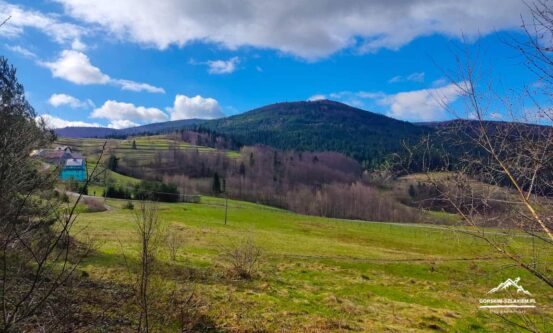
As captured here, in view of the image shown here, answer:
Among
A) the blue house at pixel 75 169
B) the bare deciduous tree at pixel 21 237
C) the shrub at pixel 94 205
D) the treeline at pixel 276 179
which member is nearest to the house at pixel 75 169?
the blue house at pixel 75 169

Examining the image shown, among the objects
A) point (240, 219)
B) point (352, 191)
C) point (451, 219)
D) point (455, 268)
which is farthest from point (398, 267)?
point (352, 191)

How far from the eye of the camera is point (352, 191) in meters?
104

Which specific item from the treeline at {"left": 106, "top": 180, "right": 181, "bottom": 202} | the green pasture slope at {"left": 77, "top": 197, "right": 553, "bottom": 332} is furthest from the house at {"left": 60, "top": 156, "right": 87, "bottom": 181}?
the treeline at {"left": 106, "top": 180, "right": 181, "bottom": 202}

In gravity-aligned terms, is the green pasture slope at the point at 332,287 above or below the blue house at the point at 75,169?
below

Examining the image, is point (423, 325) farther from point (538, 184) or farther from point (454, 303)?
point (538, 184)

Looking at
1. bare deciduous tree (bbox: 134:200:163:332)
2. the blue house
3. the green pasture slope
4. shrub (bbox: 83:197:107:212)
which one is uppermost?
the blue house

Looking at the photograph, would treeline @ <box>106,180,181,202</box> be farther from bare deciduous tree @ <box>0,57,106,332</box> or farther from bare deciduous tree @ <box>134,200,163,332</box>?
bare deciduous tree @ <box>134,200,163,332</box>

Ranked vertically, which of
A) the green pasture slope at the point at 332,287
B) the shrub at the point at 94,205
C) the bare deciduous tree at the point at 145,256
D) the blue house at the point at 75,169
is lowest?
the shrub at the point at 94,205

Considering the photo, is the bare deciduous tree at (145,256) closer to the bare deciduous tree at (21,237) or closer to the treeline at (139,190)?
the bare deciduous tree at (21,237)

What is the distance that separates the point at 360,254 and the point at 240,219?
29.4m

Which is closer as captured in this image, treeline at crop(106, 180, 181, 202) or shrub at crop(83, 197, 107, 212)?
shrub at crop(83, 197, 107, 212)

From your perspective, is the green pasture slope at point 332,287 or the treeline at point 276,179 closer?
the green pasture slope at point 332,287

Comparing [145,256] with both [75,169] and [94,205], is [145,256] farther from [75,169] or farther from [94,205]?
[94,205]

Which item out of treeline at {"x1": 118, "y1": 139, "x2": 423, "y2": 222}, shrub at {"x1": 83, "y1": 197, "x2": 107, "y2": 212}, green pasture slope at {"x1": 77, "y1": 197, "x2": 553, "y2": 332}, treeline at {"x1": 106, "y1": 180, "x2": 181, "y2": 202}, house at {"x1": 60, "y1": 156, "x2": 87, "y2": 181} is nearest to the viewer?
house at {"x1": 60, "y1": 156, "x2": 87, "y2": 181}
